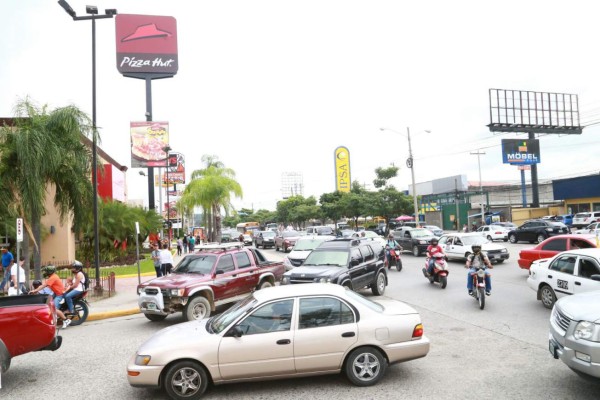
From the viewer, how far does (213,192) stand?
47.3 meters

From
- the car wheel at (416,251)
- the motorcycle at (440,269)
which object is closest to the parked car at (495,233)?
the car wheel at (416,251)

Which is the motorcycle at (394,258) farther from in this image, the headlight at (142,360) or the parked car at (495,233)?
the parked car at (495,233)

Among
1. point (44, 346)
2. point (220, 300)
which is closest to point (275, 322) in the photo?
point (44, 346)

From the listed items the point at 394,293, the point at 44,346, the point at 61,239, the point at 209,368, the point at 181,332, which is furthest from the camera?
the point at 61,239

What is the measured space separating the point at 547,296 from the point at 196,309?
8266 mm

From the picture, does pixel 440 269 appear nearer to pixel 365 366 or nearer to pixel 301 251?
pixel 301 251

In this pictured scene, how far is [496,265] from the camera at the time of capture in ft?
66.8

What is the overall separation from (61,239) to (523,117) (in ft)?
179

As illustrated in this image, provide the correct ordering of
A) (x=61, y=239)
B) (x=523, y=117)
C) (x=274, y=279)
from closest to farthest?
(x=274, y=279) → (x=61, y=239) → (x=523, y=117)

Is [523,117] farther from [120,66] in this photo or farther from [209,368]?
[209,368]

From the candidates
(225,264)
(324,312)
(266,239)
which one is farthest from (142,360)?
(266,239)

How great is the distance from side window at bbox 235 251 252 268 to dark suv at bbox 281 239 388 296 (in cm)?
109

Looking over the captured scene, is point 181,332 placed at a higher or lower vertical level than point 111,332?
higher

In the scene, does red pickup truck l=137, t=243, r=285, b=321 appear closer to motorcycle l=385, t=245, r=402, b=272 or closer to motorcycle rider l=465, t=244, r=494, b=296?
motorcycle rider l=465, t=244, r=494, b=296
